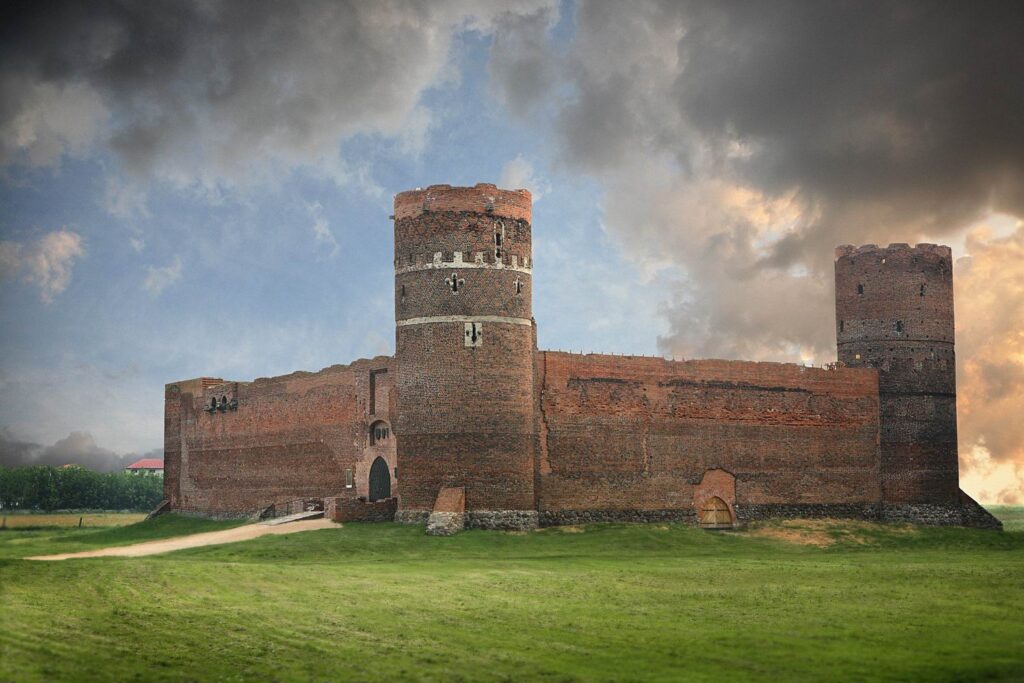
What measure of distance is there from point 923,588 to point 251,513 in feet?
102

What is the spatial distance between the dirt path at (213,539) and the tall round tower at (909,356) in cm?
2393

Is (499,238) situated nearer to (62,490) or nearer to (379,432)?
(379,432)

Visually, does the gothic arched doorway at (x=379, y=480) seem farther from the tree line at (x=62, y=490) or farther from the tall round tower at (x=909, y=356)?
the tree line at (x=62, y=490)

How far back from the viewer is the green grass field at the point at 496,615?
1773cm

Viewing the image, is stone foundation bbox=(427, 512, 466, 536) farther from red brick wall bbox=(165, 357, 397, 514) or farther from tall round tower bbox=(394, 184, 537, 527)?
red brick wall bbox=(165, 357, 397, 514)

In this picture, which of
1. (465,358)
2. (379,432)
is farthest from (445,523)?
(379,432)

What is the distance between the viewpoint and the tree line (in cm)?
9119

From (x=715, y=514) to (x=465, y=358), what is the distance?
1245cm

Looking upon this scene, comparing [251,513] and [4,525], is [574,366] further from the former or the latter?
[4,525]

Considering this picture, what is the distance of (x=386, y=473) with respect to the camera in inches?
1735

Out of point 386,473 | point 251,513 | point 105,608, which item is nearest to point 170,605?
point 105,608

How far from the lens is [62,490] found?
305ft

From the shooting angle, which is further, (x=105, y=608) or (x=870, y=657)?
(x=105, y=608)

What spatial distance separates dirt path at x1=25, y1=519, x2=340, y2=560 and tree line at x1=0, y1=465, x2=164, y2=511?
50.4 metres
